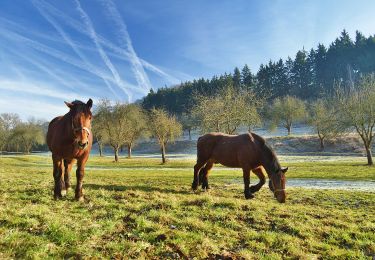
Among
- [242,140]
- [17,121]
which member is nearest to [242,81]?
[17,121]

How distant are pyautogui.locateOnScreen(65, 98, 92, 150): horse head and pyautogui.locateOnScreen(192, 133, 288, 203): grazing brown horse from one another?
24.2ft

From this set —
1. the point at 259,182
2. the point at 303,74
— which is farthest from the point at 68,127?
the point at 303,74

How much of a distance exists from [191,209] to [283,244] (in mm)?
3477

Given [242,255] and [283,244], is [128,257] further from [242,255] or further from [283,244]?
[283,244]

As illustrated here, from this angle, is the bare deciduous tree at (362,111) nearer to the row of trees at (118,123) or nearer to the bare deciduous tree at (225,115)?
the bare deciduous tree at (225,115)

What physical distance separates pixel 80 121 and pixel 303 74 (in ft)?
508

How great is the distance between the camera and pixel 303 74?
5891 inches

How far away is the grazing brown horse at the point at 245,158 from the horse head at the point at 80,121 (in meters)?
7.37

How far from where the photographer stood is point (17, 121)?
11356 cm

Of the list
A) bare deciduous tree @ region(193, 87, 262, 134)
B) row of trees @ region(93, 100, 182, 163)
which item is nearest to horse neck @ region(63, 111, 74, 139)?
bare deciduous tree @ region(193, 87, 262, 134)

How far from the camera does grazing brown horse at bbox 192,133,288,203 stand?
1278 cm

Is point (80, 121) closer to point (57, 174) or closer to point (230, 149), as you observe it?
point (57, 174)

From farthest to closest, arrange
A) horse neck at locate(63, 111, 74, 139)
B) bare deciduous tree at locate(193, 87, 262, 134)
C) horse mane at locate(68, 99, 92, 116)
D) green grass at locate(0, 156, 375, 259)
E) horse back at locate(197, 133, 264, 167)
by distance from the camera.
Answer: bare deciduous tree at locate(193, 87, 262, 134)
horse back at locate(197, 133, 264, 167)
horse neck at locate(63, 111, 74, 139)
horse mane at locate(68, 99, 92, 116)
green grass at locate(0, 156, 375, 259)

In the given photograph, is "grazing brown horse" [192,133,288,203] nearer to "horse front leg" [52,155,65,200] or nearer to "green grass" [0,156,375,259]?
"green grass" [0,156,375,259]
